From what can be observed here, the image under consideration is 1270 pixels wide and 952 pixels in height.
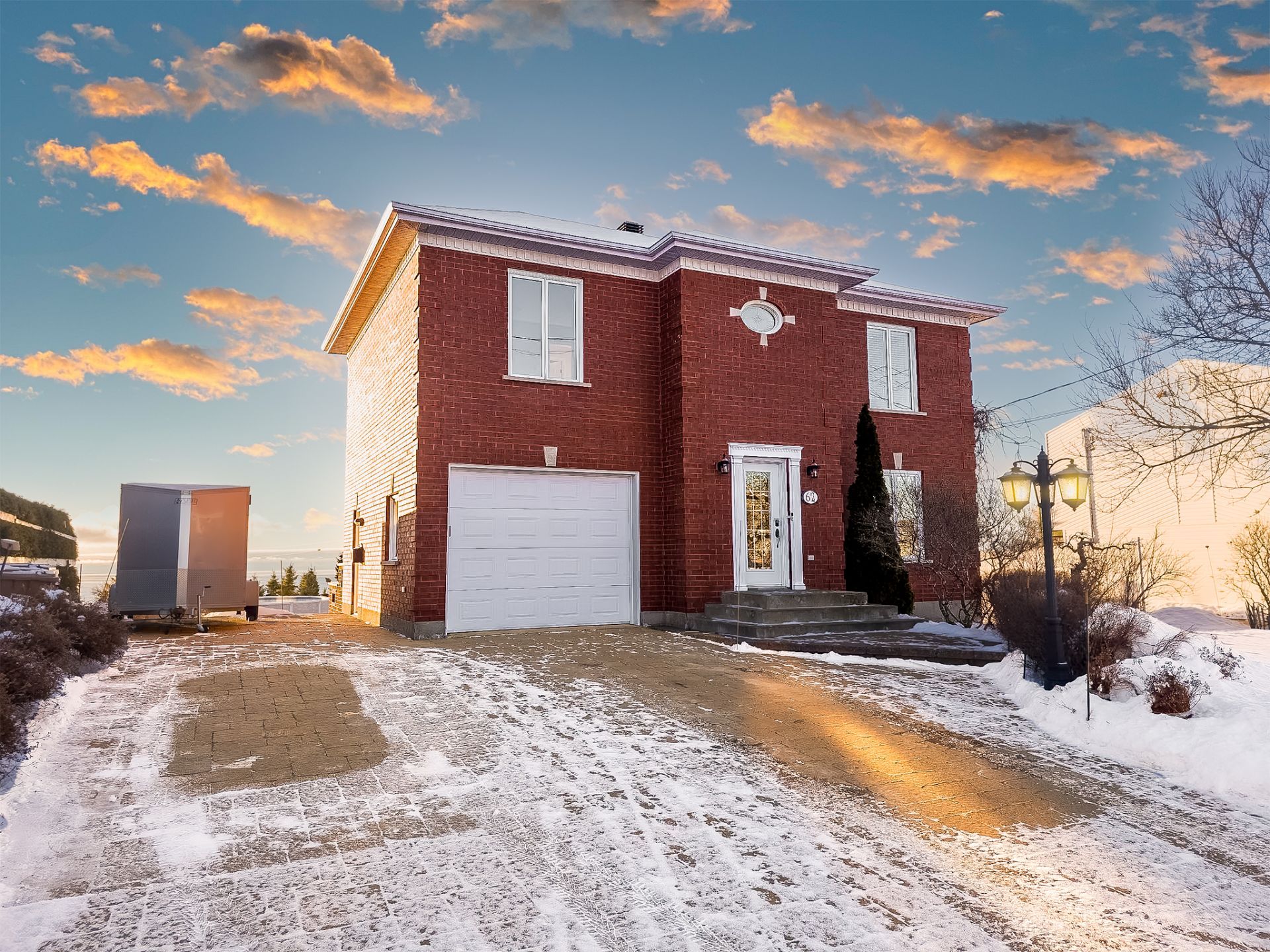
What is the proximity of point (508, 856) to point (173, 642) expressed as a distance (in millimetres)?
8874

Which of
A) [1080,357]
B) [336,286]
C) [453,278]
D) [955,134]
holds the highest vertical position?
Result: [955,134]

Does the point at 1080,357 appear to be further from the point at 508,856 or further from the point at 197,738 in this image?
the point at 197,738

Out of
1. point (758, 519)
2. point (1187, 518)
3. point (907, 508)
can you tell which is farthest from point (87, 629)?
A: point (1187, 518)

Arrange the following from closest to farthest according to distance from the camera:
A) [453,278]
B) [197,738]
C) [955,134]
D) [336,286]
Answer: [197,738]
[453,278]
[955,134]
[336,286]

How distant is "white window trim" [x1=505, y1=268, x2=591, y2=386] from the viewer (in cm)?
1142

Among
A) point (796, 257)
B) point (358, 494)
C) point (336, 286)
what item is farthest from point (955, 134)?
point (358, 494)

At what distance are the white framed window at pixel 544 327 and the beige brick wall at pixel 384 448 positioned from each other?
1489 mm

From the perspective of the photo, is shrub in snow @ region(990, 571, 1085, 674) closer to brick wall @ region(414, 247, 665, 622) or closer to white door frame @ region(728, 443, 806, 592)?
white door frame @ region(728, 443, 806, 592)

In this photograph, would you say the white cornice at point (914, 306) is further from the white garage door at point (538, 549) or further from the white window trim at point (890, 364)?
the white garage door at point (538, 549)

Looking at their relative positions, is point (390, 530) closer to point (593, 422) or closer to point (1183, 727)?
point (593, 422)

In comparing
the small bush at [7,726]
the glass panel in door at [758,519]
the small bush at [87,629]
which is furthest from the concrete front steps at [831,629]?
the small bush at [7,726]

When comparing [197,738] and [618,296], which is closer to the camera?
[197,738]

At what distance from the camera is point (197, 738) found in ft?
17.1

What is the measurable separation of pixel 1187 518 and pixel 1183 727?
2213 centimetres
